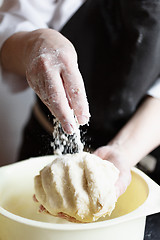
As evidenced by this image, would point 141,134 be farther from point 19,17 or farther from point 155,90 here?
point 19,17

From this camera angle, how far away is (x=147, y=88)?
0.94 meters

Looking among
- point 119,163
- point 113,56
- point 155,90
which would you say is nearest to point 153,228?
point 119,163

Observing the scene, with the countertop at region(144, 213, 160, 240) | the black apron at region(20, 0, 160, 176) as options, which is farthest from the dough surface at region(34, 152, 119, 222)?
the black apron at region(20, 0, 160, 176)

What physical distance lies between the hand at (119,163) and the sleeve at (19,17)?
0.33m

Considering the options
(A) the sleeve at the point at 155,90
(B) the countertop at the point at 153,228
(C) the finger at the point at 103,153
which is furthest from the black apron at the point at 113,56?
(B) the countertop at the point at 153,228

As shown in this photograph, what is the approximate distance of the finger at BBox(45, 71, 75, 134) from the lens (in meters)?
0.53

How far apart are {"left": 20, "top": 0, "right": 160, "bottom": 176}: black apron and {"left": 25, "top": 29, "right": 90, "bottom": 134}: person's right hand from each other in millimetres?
344

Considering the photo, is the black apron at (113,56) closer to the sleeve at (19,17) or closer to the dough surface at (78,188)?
the sleeve at (19,17)

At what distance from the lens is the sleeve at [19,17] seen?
843 millimetres

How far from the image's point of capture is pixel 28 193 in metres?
0.67

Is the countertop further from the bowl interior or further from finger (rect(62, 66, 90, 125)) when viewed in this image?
finger (rect(62, 66, 90, 125))

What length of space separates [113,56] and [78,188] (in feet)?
1.74

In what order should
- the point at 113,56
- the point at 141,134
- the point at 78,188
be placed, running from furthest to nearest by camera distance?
1. the point at 113,56
2. the point at 141,134
3. the point at 78,188

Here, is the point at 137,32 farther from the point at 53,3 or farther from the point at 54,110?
the point at 54,110
